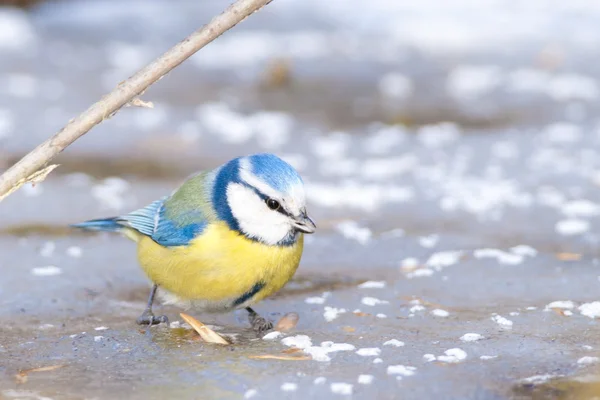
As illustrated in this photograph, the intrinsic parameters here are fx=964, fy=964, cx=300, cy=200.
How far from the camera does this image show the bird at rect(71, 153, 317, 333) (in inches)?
158

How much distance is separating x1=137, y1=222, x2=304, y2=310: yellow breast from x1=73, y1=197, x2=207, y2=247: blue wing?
0.15 feet

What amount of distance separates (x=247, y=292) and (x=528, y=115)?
17.2ft

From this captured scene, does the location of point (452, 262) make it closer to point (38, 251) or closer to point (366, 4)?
point (38, 251)

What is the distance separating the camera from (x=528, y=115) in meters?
8.63

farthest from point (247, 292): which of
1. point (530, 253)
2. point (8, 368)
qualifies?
point (530, 253)

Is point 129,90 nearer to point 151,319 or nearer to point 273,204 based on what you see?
point 273,204

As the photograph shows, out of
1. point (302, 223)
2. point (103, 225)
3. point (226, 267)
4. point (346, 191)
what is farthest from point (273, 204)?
point (346, 191)

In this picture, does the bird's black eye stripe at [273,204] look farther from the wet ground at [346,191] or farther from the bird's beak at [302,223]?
the wet ground at [346,191]

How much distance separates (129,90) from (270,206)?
78 cm

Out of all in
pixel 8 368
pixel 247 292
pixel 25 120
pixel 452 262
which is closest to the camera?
pixel 8 368

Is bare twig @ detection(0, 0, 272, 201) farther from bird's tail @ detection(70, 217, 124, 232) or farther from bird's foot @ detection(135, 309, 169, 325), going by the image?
bird's tail @ detection(70, 217, 124, 232)

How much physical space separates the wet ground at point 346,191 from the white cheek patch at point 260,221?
0.43 m

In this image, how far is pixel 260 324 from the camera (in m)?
4.26

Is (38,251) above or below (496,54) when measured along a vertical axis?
below
